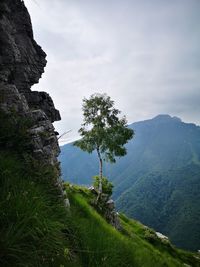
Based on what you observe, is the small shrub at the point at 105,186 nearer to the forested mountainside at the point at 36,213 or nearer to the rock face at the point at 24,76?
the rock face at the point at 24,76

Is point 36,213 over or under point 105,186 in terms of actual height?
under

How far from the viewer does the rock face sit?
11399mm

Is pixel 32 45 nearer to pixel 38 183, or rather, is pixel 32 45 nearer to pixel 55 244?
pixel 38 183

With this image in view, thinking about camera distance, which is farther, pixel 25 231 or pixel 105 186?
pixel 105 186

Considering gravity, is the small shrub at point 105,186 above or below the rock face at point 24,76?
below

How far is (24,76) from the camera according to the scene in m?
17.5

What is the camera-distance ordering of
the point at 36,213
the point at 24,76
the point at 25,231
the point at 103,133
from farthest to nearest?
the point at 103,133 → the point at 24,76 → the point at 36,213 → the point at 25,231

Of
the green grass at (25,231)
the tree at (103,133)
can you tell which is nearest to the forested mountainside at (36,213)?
the green grass at (25,231)

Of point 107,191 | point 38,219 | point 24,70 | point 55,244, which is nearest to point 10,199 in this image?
point 38,219

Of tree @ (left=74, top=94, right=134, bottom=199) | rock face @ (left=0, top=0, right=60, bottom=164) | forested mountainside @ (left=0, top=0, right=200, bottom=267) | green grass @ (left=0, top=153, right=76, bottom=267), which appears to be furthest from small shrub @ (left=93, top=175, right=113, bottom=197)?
green grass @ (left=0, top=153, right=76, bottom=267)

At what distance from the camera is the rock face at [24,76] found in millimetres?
11399

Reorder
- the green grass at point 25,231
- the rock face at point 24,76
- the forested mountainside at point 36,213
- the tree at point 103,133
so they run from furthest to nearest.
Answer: the tree at point 103,133 → the rock face at point 24,76 → the forested mountainside at point 36,213 → the green grass at point 25,231

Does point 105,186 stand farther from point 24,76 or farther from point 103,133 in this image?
point 24,76

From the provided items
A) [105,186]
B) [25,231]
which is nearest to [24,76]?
[25,231]
